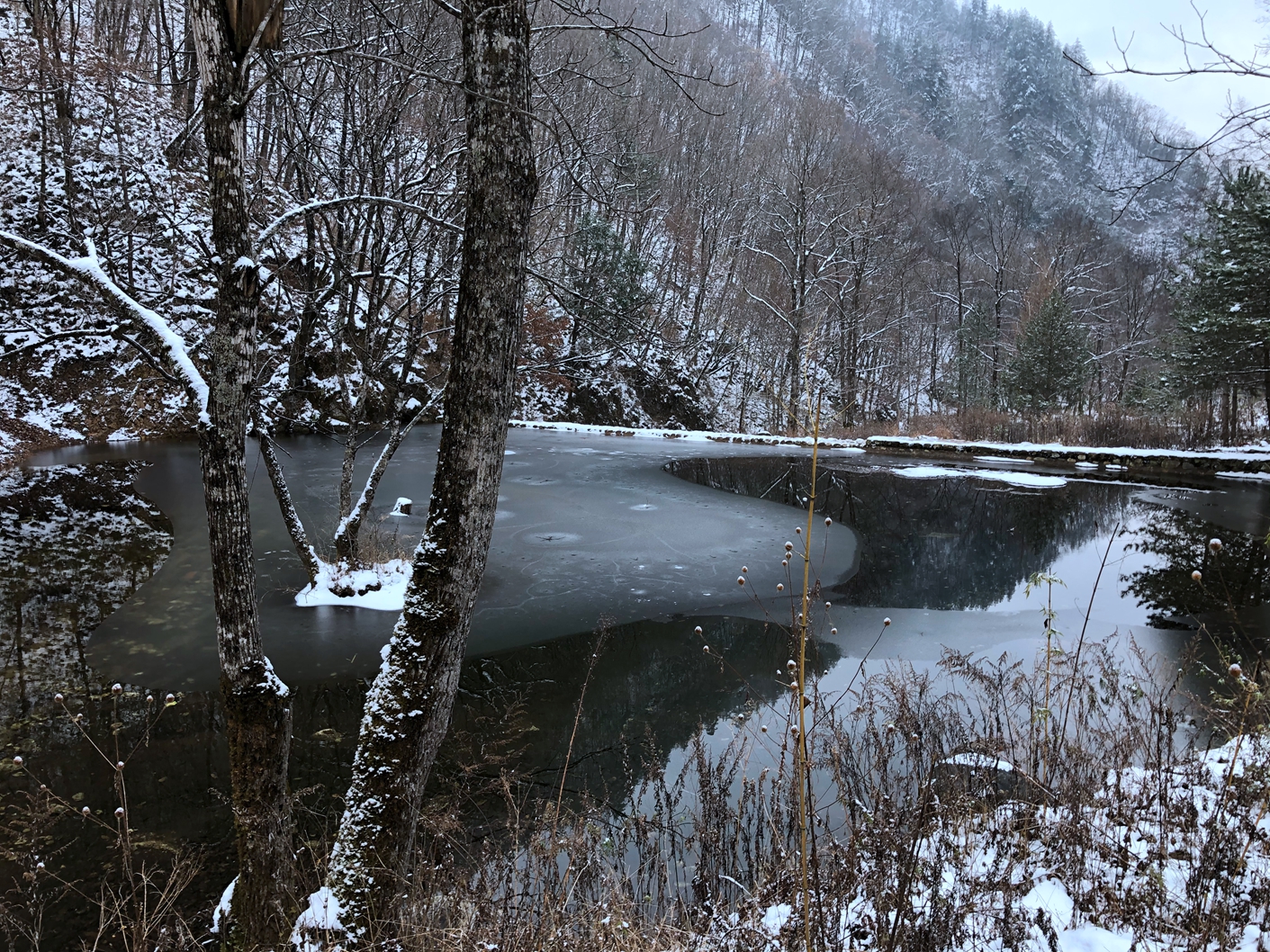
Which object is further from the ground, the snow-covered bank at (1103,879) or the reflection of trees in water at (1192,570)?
the reflection of trees in water at (1192,570)

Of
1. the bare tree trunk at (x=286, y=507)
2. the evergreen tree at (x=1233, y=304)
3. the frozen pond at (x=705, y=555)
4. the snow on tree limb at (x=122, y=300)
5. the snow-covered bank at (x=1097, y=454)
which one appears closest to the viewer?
the snow on tree limb at (x=122, y=300)

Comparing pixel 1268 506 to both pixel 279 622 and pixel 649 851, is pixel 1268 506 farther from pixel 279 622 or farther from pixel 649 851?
pixel 279 622

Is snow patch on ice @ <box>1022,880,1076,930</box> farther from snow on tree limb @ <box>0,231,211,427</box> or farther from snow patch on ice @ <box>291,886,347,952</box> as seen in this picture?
snow on tree limb @ <box>0,231,211,427</box>

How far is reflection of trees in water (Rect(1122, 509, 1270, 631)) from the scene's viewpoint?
779 centimetres

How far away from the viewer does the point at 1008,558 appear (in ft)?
33.4

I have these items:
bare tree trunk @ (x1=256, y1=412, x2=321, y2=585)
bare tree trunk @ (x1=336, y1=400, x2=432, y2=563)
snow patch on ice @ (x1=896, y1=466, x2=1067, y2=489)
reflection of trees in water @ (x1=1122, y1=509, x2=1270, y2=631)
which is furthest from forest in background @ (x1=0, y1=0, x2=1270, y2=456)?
reflection of trees in water @ (x1=1122, y1=509, x2=1270, y2=631)

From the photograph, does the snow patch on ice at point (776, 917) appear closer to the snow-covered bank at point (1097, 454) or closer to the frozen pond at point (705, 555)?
the frozen pond at point (705, 555)

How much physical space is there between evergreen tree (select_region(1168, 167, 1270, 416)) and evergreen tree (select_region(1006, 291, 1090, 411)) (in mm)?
6723

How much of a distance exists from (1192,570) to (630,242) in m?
31.6

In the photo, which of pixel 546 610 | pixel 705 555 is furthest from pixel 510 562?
pixel 705 555

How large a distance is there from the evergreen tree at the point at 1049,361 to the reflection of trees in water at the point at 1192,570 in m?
19.5

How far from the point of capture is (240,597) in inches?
118

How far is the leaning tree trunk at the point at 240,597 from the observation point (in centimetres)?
287

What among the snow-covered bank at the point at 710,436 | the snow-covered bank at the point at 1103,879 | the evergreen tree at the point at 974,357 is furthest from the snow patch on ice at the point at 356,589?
the evergreen tree at the point at 974,357
